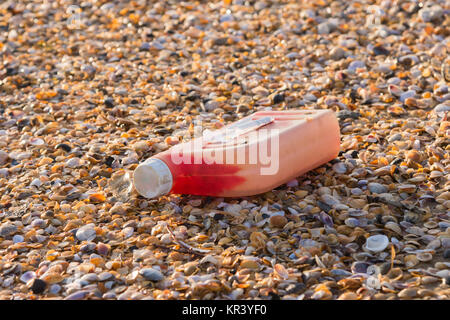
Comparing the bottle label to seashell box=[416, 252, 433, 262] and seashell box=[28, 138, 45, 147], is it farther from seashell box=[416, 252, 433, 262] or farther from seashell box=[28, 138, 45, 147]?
seashell box=[28, 138, 45, 147]

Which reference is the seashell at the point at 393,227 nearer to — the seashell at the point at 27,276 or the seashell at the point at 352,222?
the seashell at the point at 352,222

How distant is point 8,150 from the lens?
9.07 feet

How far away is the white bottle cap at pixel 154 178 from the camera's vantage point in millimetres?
2152

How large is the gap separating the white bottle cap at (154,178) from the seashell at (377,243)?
66cm

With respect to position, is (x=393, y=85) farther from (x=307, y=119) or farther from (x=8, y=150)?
(x=8, y=150)

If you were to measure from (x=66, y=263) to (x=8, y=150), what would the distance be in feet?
3.08

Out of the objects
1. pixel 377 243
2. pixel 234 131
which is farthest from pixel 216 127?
pixel 377 243

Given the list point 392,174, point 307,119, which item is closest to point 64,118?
point 307,119

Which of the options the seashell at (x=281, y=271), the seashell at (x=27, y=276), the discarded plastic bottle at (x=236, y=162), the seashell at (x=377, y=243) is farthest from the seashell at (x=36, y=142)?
the seashell at (x=377, y=243)

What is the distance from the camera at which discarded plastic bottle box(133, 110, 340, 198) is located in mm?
2160

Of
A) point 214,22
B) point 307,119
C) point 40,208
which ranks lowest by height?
point 40,208

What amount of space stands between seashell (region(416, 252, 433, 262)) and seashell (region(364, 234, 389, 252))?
0.10 m

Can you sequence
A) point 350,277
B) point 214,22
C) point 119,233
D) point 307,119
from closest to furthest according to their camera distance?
point 350,277 → point 119,233 → point 307,119 → point 214,22

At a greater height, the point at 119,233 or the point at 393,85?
the point at 393,85
